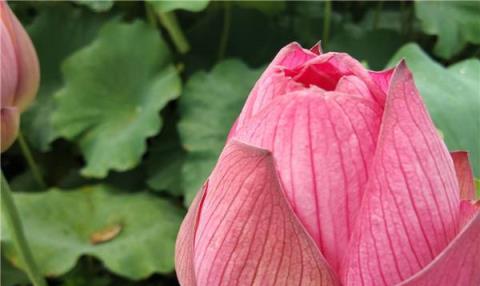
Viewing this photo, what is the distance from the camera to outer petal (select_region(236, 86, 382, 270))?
0.33m

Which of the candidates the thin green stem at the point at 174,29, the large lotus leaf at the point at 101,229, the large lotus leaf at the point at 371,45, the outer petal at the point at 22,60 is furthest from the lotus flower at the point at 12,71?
the large lotus leaf at the point at 371,45

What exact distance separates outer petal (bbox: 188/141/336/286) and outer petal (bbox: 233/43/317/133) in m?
0.03

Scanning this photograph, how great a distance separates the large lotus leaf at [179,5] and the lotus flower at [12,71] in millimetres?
247

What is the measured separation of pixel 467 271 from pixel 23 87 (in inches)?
17.9

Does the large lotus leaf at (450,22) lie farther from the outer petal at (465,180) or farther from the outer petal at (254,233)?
the outer petal at (254,233)

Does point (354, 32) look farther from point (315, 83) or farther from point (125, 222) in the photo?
point (315, 83)

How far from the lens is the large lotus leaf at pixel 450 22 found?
94cm

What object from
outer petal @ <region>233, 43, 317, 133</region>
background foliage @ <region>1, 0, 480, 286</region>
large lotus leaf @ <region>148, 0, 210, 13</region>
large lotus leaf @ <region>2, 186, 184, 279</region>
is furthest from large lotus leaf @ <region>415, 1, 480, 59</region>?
outer petal @ <region>233, 43, 317, 133</region>

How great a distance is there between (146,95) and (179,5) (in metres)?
0.23

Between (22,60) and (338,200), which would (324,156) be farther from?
(22,60)

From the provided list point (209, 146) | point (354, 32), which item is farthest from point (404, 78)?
point (354, 32)

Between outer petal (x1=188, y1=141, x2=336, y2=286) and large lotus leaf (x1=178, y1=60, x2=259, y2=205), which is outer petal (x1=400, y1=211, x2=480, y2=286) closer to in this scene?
outer petal (x1=188, y1=141, x2=336, y2=286)

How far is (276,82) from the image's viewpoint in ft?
1.16

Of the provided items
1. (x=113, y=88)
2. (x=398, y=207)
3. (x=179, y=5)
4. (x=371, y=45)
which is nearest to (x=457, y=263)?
(x=398, y=207)
